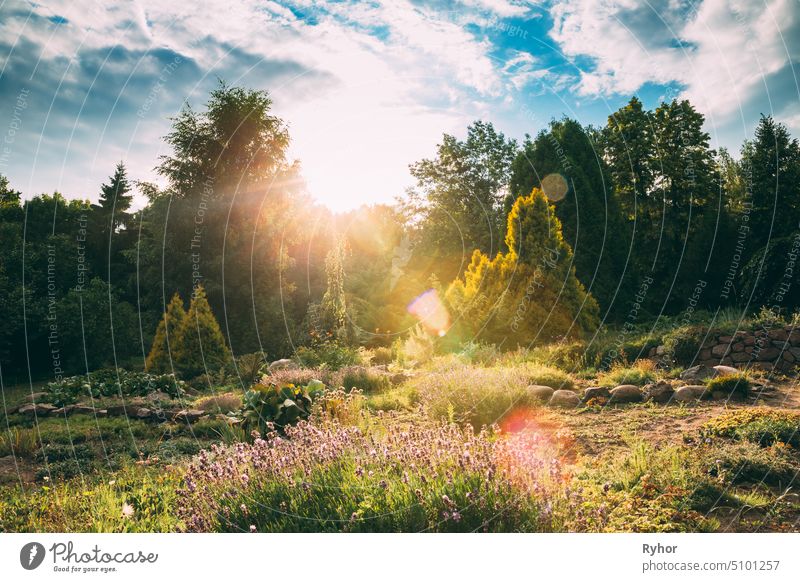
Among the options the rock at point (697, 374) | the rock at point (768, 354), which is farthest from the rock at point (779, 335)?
the rock at point (697, 374)

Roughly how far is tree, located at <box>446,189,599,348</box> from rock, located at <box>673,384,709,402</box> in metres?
5.19

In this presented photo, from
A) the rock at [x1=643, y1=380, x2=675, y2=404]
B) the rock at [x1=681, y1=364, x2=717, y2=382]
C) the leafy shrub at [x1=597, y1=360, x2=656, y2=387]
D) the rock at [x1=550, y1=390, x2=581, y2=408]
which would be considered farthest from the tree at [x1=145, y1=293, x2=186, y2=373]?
the rock at [x1=681, y1=364, x2=717, y2=382]

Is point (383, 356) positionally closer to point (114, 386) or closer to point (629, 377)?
point (114, 386)

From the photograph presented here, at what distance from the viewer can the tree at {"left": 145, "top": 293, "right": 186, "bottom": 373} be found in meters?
12.5

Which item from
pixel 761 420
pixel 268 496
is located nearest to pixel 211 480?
pixel 268 496

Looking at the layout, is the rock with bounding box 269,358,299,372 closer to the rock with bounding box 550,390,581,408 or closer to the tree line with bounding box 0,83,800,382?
the tree line with bounding box 0,83,800,382

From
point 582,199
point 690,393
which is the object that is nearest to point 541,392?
point 690,393

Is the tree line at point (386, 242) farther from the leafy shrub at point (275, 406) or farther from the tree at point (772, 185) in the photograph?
the leafy shrub at point (275, 406)

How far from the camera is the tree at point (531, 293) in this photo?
547 inches

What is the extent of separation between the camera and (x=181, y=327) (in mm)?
12852

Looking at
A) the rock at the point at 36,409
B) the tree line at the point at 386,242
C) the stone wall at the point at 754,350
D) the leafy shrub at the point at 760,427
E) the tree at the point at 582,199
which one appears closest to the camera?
the leafy shrub at the point at 760,427

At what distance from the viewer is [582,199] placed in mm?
19891

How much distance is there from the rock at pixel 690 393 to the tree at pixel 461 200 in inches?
598

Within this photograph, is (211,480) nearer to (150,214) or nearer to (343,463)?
(343,463)
